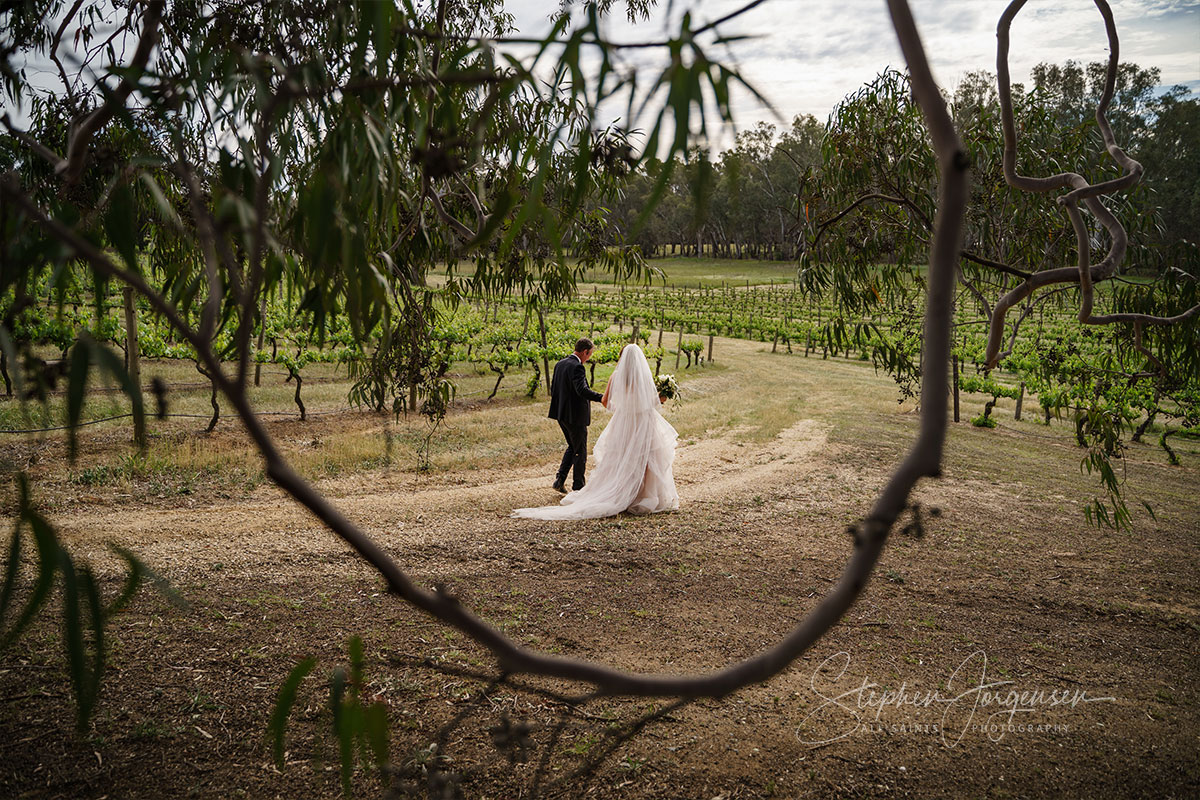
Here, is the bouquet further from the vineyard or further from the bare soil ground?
the vineyard

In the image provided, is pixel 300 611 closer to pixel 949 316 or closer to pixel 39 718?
pixel 39 718

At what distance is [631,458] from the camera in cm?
751

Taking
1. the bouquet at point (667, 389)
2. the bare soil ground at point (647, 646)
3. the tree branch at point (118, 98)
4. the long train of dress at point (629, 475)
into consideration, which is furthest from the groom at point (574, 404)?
the tree branch at point (118, 98)

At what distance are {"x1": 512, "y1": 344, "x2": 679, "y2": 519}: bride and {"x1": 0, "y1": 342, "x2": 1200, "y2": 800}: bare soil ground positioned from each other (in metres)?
0.40

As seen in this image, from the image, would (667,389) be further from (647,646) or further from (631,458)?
(647,646)

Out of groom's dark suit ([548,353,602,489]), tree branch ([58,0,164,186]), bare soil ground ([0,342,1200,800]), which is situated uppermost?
tree branch ([58,0,164,186])

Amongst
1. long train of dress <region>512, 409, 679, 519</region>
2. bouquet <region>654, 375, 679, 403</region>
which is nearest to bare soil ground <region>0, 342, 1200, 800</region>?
long train of dress <region>512, 409, 679, 519</region>

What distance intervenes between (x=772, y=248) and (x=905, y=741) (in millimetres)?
73495

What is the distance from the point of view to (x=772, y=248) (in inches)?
2891

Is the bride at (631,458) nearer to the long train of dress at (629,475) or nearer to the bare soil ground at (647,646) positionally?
the long train of dress at (629,475)

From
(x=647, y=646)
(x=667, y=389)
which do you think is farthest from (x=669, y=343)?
(x=647, y=646)

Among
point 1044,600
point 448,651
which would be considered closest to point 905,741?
point 448,651

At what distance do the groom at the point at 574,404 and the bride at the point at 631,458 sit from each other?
433 millimetres

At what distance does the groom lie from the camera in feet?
26.6
